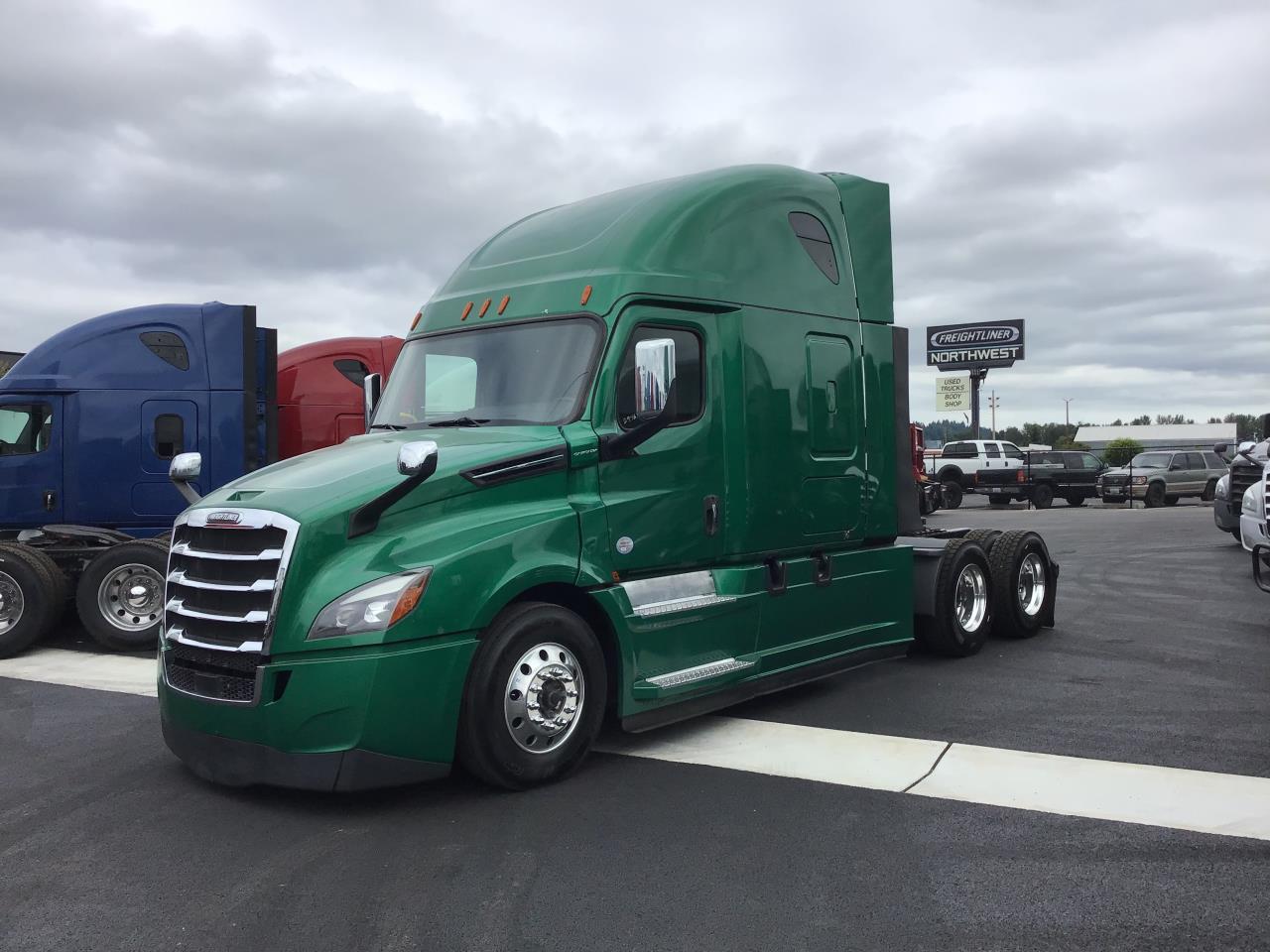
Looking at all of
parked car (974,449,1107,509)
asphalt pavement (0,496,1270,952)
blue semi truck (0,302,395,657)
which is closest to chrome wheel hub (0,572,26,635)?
blue semi truck (0,302,395,657)

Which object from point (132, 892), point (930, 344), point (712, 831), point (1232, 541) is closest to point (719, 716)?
point (712, 831)

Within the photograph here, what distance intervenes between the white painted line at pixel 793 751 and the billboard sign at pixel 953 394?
5671 centimetres

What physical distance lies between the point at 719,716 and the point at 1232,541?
15.2 metres

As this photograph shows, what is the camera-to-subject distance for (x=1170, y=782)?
205 inches

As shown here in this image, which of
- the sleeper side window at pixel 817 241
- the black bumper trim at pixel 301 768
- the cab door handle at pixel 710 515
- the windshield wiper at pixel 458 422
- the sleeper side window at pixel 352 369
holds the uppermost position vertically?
the sleeper side window at pixel 817 241

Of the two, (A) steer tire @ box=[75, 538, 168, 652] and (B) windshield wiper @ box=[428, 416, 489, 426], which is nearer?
(B) windshield wiper @ box=[428, 416, 489, 426]

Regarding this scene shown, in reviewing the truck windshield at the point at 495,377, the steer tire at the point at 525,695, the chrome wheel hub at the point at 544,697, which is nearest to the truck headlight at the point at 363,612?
the steer tire at the point at 525,695

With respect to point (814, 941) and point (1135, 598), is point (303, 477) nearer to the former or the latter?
point (814, 941)

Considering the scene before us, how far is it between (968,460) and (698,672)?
102ft

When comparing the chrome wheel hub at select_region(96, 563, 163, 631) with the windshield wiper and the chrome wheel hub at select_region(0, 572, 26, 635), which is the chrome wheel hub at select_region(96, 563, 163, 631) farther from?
the windshield wiper

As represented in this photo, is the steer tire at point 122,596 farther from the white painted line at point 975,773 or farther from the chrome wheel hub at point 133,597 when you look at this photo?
the white painted line at point 975,773

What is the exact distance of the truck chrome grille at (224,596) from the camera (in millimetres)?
4836

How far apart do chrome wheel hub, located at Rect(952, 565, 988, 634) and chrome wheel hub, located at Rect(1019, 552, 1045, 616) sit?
721 mm

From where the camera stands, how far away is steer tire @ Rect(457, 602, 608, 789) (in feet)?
16.5
